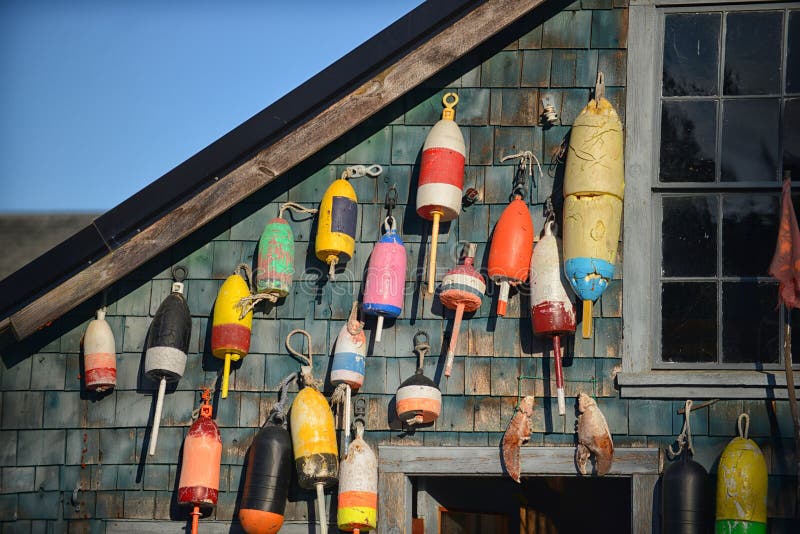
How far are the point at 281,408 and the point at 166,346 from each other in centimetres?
77

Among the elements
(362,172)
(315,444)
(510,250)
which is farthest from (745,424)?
(362,172)

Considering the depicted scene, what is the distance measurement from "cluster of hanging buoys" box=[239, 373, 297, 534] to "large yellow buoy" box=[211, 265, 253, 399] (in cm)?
47

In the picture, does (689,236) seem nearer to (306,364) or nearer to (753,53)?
(753,53)

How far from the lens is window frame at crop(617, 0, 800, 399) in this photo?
679 cm

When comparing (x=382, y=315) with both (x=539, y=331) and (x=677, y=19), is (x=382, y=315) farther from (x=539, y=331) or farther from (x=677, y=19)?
(x=677, y=19)

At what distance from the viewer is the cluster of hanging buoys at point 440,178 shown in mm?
7055

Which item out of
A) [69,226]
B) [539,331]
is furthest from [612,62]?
[69,226]

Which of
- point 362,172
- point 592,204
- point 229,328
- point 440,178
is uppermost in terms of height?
point 362,172

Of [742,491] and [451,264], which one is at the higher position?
[451,264]

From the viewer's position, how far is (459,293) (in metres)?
6.94

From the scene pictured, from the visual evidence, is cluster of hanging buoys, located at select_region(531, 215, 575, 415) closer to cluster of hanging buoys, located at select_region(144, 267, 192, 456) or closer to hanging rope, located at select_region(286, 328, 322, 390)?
hanging rope, located at select_region(286, 328, 322, 390)

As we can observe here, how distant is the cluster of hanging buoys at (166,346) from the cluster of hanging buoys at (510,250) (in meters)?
1.86

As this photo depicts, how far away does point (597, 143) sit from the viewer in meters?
6.97

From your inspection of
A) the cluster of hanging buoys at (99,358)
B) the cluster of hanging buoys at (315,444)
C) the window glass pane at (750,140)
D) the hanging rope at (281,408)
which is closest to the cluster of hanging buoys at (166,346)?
the cluster of hanging buoys at (99,358)
